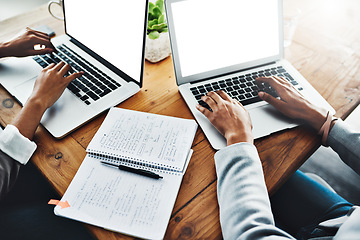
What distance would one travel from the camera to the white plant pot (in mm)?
935

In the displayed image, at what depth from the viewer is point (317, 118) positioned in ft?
2.49

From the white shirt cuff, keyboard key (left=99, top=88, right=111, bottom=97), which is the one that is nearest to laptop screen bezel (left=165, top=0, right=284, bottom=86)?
keyboard key (left=99, top=88, right=111, bottom=97)

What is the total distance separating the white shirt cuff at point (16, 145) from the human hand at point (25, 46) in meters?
0.39

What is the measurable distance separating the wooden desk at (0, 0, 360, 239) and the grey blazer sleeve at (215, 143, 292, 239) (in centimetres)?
4

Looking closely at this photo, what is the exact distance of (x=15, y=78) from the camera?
0.90 metres

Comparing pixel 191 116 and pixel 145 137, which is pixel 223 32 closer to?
pixel 191 116

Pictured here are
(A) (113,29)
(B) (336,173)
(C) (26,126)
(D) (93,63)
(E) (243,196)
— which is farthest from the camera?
(B) (336,173)

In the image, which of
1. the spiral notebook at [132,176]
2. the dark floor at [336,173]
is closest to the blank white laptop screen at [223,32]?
the spiral notebook at [132,176]

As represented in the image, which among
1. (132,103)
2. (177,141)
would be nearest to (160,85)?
(132,103)

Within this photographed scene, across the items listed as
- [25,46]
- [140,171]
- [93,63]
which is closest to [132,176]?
[140,171]

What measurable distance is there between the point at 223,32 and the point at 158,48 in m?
0.26

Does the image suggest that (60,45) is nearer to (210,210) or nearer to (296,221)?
(210,210)

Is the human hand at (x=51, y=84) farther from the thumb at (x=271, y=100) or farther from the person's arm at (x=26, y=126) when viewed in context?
the thumb at (x=271, y=100)

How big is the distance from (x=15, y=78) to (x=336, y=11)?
1458 mm
